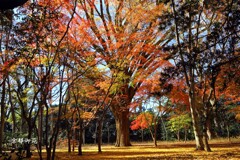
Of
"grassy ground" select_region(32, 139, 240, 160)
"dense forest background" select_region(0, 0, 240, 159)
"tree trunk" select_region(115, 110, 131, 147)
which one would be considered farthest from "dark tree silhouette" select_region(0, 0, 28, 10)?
"tree trunk" select_region(115, 110, 131, 147)

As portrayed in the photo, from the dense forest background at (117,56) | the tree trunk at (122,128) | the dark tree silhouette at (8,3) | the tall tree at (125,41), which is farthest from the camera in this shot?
the tree trunk at (122,128)

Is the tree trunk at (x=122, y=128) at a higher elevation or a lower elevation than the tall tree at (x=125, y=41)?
lower

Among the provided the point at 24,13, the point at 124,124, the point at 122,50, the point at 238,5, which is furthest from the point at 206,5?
the point at 124,124

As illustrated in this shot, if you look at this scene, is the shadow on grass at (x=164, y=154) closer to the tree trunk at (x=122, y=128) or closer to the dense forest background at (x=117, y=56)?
the dense forest background at (x=117, y=56)

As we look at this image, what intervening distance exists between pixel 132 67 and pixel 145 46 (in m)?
2.65

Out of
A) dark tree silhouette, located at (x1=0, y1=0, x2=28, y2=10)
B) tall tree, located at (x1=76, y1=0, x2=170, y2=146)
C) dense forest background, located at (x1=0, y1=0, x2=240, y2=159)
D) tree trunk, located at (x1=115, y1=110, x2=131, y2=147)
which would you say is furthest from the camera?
tree trunk, located at (x1=115, y1=110, x2=131, y2=147)

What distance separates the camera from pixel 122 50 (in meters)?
13.8

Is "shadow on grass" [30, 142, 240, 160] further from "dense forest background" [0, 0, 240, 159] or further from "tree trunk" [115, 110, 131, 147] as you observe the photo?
"tree trunk" [115, 110, 131, 147]

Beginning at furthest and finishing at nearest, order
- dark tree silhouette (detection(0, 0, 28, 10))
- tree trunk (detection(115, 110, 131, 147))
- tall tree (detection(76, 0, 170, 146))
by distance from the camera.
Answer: tree trunk (detection(115, 110, 131, 147)) < tall tree (detection(76, 0, 170, 146)) < dark tree silhouette (detection(0, 0, 28, 10))

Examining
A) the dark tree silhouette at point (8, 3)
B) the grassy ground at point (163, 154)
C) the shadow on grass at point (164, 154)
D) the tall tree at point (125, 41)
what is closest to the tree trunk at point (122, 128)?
the tall tree at point (125, 41)

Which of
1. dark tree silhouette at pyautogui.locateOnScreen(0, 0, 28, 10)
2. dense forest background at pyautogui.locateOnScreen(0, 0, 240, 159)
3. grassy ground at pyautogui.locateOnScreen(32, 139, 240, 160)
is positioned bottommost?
grassy ground at pyautogui.locateOnScreen(32, 139, 240, 160)

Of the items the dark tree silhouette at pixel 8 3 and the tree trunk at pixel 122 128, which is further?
the tree trunk at pixel 122 128

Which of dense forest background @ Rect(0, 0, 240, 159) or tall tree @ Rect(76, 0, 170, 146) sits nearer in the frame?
dense forest background @ Rect(0, 0, 240, 159)

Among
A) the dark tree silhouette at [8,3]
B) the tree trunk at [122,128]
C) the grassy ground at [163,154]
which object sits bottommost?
the grassy ground at [163,154]
